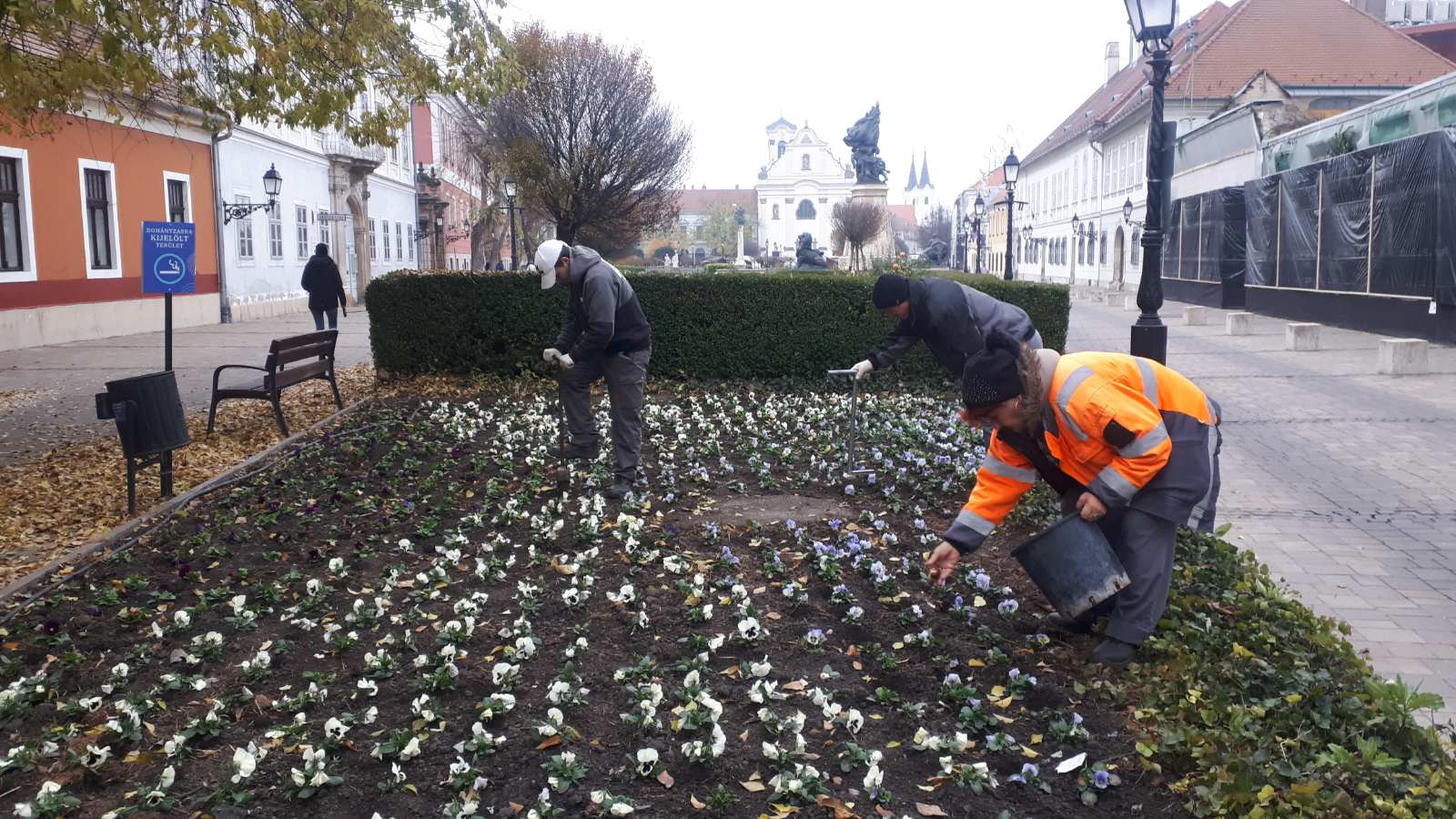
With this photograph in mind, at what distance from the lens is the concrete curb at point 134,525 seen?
5582mm

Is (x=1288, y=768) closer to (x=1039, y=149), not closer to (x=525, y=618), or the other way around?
(x=525, y=618)

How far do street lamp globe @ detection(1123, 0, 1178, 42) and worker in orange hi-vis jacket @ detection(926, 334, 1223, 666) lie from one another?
4.85 meters

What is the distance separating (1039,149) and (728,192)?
273 feet

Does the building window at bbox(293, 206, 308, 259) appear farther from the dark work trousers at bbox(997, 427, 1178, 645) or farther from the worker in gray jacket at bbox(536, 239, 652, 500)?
the dark work trousers at bbox(997, 427, 1178, 645)

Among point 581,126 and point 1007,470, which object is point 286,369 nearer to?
point 1007,470

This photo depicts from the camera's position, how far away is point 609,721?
12.7ft

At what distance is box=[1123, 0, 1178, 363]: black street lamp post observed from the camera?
316 inches

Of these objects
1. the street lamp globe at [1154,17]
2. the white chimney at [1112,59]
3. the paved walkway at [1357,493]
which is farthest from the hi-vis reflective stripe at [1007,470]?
the white chimney at [1112,59]

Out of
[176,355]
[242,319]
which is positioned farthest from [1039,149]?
[176,355]

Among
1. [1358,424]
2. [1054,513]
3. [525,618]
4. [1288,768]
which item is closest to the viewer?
[1288,768]

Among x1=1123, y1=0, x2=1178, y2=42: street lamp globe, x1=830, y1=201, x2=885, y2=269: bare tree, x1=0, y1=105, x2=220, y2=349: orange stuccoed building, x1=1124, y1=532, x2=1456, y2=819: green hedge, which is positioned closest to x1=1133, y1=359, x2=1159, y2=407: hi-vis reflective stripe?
x1=1124, y1=532, x2=1456, y2=819: green hedge

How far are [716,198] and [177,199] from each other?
127m

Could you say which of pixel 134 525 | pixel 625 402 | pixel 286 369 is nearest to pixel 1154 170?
pixel 625 402

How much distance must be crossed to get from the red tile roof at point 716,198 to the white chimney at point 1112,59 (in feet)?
249
